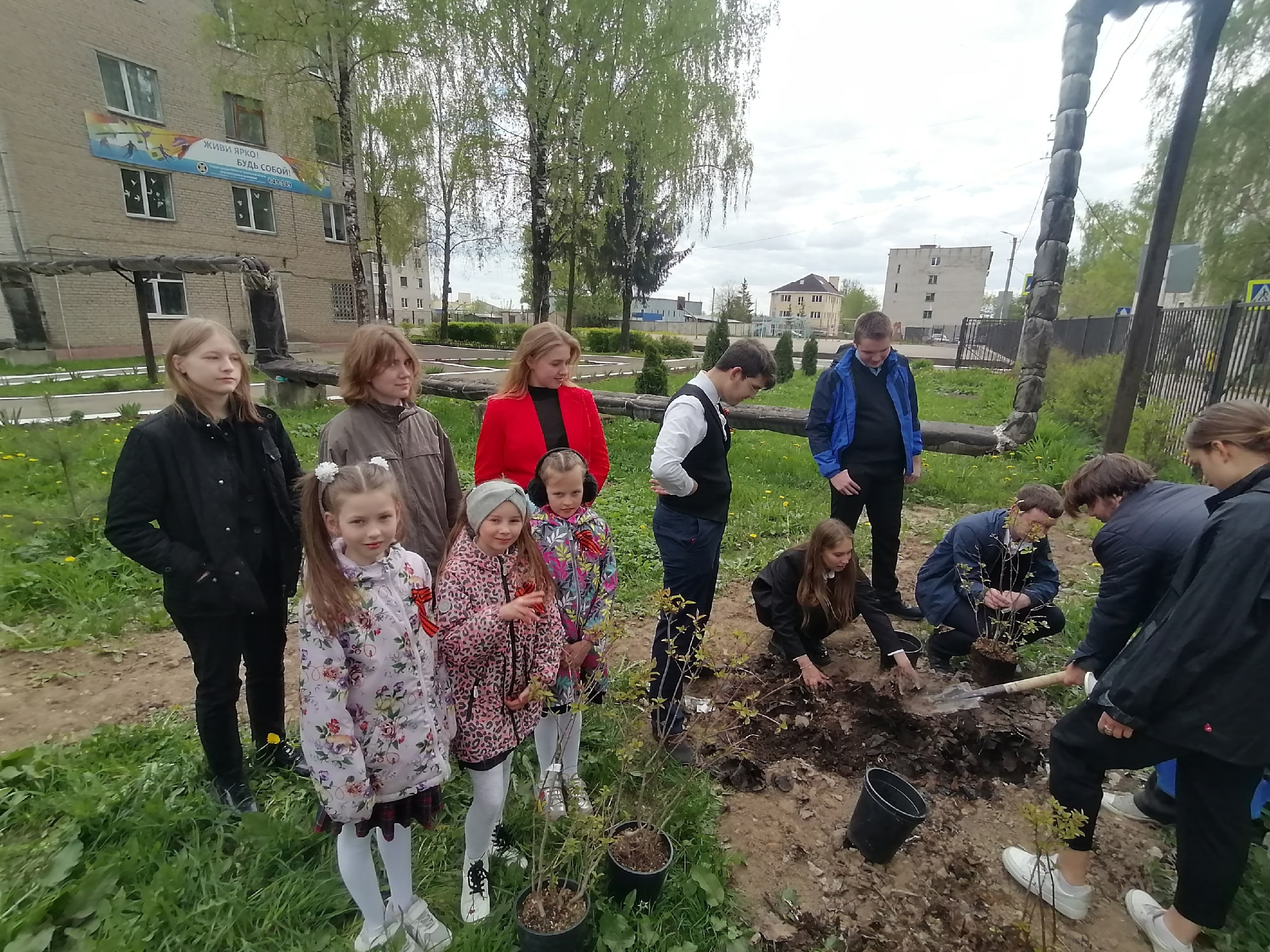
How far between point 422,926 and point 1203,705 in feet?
7.45

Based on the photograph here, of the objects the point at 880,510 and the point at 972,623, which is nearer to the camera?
the point at 972,623

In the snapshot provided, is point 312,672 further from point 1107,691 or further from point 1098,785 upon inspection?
point 1098,785

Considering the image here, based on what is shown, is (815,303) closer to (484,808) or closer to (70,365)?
(70,365)

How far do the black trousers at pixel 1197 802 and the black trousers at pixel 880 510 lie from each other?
1.93 m

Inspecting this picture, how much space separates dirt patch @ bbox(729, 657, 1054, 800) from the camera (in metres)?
2.70

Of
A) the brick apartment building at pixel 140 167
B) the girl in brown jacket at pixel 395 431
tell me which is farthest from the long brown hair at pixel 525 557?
the brick apartment building at pixel 140 167

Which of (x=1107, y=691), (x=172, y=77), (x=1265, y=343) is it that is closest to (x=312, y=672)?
(x=1107, y=691)

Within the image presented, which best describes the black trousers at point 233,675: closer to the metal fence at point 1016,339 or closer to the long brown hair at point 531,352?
the long brown hair at point 531,352

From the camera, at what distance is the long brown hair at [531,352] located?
8.22 feet

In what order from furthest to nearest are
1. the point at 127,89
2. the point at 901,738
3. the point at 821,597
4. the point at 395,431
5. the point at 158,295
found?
the point at 158,295
the point at 127,89
the point at 821,597
the point at 901,738
the point at 395,431

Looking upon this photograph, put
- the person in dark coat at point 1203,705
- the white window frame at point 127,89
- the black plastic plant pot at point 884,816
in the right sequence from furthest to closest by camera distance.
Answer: the white window frame at point 127,89
the black plastic plant pot at point 884,816
the person in dark coat at point 1203,705

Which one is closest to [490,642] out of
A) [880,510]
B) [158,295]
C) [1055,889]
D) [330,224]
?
[1055,889]

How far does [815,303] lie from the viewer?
268ft

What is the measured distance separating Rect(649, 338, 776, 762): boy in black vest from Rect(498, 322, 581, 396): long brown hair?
0.50m
